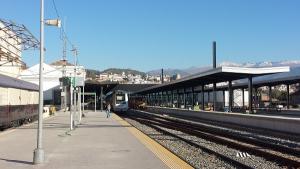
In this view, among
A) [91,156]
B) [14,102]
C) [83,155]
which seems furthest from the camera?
[14,102]

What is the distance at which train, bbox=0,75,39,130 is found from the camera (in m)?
25.8

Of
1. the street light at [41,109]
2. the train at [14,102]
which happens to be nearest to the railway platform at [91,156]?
the street light at [41,109]

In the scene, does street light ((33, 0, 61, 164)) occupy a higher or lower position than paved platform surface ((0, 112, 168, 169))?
higher

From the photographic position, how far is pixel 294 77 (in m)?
58.8

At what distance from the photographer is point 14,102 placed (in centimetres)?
2941

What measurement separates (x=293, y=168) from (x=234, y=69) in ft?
77.1

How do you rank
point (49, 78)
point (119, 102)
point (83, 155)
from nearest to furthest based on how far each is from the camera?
point (83, 155), point (119, 102), point (49, 78)

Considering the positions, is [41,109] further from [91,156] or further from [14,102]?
[14,102]

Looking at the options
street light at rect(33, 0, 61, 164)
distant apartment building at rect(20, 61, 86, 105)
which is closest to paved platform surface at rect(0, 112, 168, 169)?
street light at rect(33, 0, 61, 164)

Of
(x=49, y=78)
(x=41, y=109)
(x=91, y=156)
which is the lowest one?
(x=91, y=156)

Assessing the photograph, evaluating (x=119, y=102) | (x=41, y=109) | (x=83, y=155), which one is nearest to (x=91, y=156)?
(x=83, y=155)

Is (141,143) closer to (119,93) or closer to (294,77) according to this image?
(294,77)

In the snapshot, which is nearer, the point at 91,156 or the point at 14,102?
the point at 91,156

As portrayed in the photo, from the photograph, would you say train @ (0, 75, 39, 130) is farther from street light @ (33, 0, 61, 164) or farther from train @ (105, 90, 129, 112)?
train @ (105, 90, 129, 112)
